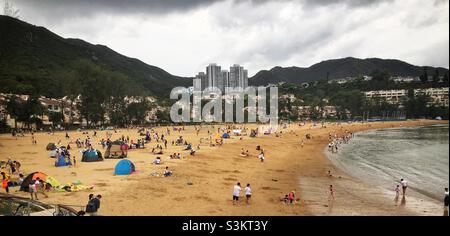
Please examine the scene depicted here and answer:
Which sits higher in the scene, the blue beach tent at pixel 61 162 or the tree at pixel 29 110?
the tree at pixel 29 110

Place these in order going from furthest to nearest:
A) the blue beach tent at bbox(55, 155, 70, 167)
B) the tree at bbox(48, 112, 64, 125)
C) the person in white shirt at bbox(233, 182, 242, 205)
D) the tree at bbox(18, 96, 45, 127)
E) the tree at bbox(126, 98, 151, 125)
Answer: the tree at bbox(126, 98, 151, 125)
the tree at bbox(48, 112, 64, 125)
the tree at bbox(18, 96, 45, 127)
the blue beach tent at bbox(55, 155, 70, 167)
the person in white shirt at bbox(233, 182, 242, 205)

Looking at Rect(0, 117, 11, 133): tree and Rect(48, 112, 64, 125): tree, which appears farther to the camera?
Rect(48, 112, 64, 125): tree

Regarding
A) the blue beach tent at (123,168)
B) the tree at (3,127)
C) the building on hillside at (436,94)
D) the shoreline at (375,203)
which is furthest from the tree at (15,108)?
the building on hillside at (436,94)

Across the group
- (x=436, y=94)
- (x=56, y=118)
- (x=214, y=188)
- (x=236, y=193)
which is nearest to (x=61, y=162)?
(x=214, y=188)

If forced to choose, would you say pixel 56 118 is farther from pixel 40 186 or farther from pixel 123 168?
pixel 40 186

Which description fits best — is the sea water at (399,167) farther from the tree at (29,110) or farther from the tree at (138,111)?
the tree at (138,111)

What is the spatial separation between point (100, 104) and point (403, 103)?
12215cm

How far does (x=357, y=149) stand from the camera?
49625 millimetres

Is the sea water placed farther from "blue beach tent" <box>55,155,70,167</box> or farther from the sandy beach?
"blue beach tent" <box>55,155,70,167</box>

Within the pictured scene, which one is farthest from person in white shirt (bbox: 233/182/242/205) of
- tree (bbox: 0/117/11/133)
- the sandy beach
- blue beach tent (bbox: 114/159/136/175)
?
tree (bbox: 0/117/11/133)

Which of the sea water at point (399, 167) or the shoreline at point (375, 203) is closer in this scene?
the shoreline at point (375, 203)
